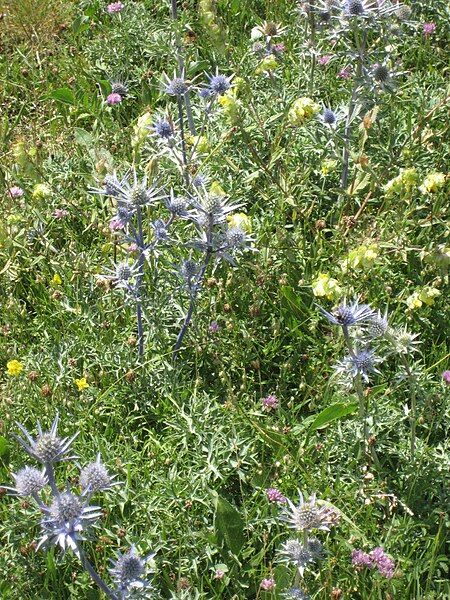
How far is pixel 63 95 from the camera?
4012 millimetres

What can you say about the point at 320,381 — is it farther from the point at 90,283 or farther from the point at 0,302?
the point at 0,302

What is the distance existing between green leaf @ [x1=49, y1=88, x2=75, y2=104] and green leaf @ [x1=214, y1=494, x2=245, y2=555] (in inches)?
91.3

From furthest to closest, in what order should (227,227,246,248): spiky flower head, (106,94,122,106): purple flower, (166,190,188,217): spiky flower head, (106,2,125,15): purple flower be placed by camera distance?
(106,2,125,15): purple flower → (106,94,122,106): purple flower → (166,190,188,217): spiky flower head → (227,227,246,248): spiky flower head

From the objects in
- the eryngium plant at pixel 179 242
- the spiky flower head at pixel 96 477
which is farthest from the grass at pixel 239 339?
the spiky flower head at pixel 96 477

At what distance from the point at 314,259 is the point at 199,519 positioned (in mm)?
1082

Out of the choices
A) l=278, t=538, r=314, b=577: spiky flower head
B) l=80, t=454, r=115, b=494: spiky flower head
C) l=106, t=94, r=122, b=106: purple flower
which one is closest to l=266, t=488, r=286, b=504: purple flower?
l=278, t=538, r=314, b=577: spiky flower head

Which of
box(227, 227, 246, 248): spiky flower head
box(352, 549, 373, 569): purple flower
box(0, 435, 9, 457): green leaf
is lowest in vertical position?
box(352, 549, 373, 569): purple flower

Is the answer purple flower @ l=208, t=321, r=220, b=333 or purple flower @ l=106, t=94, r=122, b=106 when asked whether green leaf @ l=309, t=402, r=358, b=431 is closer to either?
purple flower @ l=208, t=321, r=220, b=333

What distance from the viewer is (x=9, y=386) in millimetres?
2869

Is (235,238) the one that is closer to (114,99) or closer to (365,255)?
(365,255)

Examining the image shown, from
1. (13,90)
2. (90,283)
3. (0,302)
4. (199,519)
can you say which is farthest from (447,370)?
(13,90)

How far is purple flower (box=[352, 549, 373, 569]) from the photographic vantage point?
220 centimetres

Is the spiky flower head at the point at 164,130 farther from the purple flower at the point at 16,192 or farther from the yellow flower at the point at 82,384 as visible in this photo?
the yellow flower at the point at 82,384

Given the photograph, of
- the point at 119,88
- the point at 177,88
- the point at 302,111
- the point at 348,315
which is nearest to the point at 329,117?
the point at 302,111
